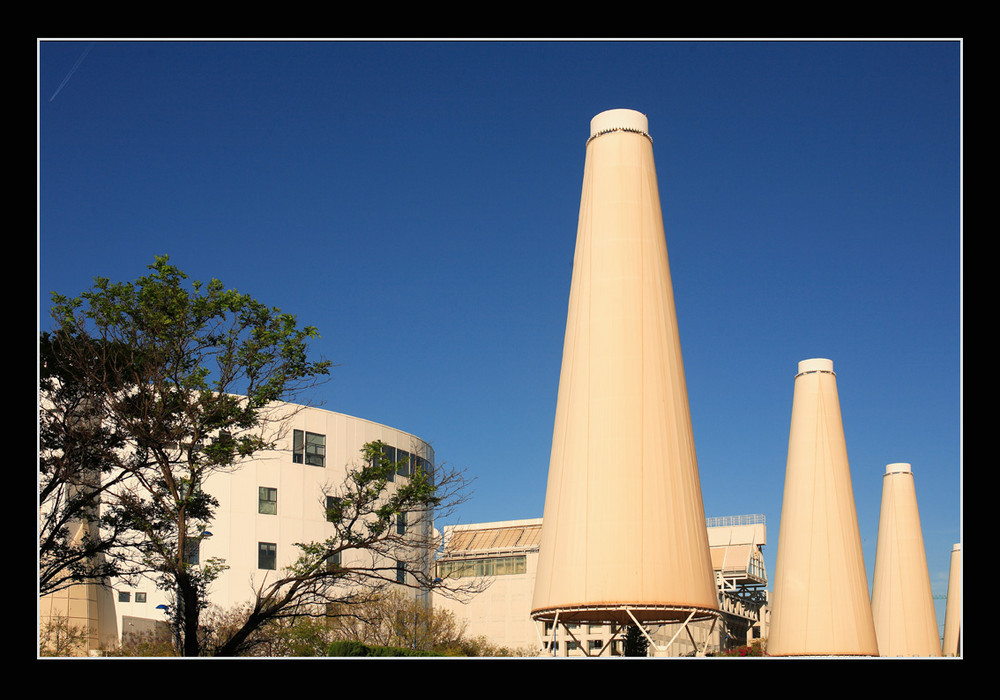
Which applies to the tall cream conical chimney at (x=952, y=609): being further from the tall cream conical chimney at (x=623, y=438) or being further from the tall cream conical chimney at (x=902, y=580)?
the tall cream conical chimney at (x=623, y=438)

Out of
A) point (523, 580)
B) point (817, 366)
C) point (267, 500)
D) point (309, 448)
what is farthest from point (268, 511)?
point (817, 366)

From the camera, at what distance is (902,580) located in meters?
34.5

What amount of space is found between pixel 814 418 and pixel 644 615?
41.4 ft

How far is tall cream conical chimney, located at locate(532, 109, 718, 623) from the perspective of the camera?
14.1 meters

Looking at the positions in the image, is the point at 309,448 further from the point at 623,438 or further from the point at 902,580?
the point at 623,438

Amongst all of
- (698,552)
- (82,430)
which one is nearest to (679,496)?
(698,552)

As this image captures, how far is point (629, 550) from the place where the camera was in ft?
46.0

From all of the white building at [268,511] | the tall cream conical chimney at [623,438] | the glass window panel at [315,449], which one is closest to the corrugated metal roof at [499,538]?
the white building at [268,511]

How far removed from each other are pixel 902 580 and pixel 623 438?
2493cm

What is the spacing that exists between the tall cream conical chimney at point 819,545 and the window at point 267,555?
4119cm

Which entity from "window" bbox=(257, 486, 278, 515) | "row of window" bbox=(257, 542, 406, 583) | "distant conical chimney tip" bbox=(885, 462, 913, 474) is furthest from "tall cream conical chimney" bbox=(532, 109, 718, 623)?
"window" bbox=(257, 486, 278, 515)

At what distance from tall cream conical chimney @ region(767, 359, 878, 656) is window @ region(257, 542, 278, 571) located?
135ft

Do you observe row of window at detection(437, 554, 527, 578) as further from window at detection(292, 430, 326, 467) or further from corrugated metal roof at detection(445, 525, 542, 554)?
window at detection(292, 430, 326, 467)
